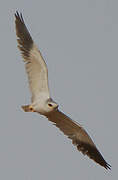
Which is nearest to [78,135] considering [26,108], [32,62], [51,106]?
[51,106]

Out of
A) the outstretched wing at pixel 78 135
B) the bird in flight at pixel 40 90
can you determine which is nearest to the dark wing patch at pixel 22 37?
the bird in flight at pixel 40 90

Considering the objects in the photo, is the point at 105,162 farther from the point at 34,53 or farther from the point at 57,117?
the point at 34,53

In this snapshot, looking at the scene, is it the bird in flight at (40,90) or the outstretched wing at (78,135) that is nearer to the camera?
the bird in flight at (40,90)

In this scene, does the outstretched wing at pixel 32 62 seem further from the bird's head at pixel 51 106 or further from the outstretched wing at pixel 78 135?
the outstretched wing at pixel 78 135

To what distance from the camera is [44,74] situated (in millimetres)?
15539

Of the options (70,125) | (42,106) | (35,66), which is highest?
(35,66)

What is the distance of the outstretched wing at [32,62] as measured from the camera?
1558 centimetres

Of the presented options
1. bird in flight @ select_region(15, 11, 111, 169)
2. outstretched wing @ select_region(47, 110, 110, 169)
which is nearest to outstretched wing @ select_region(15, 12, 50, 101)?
bird in flight @ select_region(15, 11, 111, 169)

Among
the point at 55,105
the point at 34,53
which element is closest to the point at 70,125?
the point at 55,105

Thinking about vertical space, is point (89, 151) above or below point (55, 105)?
below

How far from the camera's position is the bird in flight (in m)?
15.5

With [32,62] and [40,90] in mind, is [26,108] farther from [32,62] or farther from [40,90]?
[32,62]

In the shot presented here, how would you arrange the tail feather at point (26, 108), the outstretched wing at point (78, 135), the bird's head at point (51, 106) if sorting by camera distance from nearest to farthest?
1. the bird's head at point (51, 106)
2. the tail feather at point (26, 108)
3. the outstretched wing at point (78, 135)

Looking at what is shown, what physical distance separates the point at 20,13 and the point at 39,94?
2.51 metres
